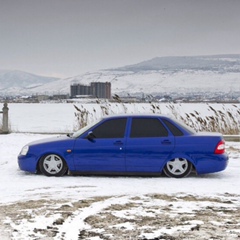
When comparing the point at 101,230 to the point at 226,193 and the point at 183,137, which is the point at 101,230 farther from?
the point at 183,137

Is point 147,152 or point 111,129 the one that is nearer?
point 147,152

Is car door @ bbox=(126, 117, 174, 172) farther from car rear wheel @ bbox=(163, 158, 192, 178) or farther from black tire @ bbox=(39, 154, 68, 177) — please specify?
black tire @ bbox=(39, 154, 68, 177)

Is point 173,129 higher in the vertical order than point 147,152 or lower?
higher

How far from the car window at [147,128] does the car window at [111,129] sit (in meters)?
0.23

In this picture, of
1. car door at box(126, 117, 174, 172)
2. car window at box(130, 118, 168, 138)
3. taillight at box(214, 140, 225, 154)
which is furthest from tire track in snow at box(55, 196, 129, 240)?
taillight at box(214, 140, 225, 154)

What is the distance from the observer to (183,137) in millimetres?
10320

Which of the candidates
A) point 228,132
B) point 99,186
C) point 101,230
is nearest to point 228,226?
point 101,230

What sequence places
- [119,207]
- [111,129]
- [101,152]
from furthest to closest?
[111,129], [101,152], [119,207]

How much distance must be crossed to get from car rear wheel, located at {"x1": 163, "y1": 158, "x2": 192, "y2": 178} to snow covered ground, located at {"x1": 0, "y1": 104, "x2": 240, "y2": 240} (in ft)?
0.58

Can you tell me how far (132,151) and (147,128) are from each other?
612 millimetres

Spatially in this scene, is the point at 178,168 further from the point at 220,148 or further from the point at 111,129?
the point at 111,129

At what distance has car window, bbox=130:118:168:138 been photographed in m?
10.4

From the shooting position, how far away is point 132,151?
10234 millimetres

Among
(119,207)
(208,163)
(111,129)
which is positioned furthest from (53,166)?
(119,207)
